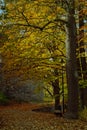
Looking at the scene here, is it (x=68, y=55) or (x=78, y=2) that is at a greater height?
(x=78, y=2)

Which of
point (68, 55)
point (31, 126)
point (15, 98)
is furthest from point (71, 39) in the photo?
point (15, 98)

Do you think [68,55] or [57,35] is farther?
[57,35]

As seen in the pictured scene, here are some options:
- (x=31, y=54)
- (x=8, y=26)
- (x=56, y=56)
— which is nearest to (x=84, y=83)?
(x=56, y=56)

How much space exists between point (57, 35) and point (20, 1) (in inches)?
195

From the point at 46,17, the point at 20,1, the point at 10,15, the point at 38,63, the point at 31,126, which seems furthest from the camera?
the point at 38,63

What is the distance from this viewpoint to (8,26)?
15.8 metres

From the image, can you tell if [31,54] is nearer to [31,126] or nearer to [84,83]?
[84,83]

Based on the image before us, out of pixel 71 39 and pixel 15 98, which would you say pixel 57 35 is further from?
pixel 15 98

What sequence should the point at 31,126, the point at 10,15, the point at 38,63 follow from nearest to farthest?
the point at 31,126 < the point at 10,15 < the point at 38,63

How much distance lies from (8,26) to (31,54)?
4190 millimetres

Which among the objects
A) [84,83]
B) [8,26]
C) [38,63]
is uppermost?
[8,26]

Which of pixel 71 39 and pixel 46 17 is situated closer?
pixel 71 39

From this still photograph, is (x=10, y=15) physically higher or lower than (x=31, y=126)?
higher

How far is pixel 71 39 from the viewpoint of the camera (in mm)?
15992
